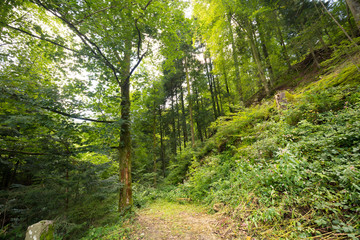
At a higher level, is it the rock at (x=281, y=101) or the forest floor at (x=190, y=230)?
the rock at (x=281, y=101)

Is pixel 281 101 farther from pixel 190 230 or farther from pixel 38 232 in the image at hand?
pixel 38 232

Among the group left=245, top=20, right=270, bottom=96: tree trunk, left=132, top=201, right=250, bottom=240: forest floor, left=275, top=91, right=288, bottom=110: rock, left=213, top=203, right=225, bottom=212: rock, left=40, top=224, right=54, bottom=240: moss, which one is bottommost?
left=132, top=201, right=250, bottom=240: forest floor

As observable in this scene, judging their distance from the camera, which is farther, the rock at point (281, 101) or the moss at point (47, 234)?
the rock at point (281, 101)

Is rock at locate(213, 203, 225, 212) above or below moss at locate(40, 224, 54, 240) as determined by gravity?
below

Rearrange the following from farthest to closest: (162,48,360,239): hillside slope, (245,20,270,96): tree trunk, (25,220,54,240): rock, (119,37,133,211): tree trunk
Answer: (245,20,270,96): tree trunk < (119,37,133,211): tree trunk < (25,220,54,240): rock < (162,48,360,239): hillside slope

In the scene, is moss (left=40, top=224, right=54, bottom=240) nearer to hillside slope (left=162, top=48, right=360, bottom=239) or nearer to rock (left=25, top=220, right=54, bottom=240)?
rock (left=25, top=220, right=54, bottom=240)

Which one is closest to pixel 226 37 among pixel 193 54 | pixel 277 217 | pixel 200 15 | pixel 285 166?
pixel 200 15

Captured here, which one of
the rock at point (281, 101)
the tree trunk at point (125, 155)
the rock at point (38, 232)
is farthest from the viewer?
the rock at point (281, 101)

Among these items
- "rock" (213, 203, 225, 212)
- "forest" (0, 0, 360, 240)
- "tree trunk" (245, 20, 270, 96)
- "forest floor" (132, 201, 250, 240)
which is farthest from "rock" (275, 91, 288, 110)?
"forest floor" (132, 201, 250, 240)

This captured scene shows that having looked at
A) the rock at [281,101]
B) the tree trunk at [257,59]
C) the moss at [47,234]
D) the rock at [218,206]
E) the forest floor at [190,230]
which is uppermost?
the tree trunk at [257,59]

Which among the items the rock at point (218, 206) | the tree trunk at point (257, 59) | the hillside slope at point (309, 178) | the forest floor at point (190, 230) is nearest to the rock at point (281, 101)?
the hillside slope at point (309, 178)

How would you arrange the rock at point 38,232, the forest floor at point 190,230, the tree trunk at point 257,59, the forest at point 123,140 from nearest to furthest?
1. the rock at point 38,232
2. the forest at point 123,140
3. the forest floor at point 190,230
4. the tree trunk at point 257,59

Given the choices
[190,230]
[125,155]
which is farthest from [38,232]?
[125,155]

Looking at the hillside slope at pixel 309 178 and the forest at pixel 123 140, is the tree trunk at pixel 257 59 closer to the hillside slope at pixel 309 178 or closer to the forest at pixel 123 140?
the forest at pixel 123 140
